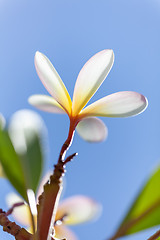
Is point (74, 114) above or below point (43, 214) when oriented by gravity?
above

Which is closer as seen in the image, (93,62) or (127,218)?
(127,218)

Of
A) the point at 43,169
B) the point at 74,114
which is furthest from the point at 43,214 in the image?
the point at 74,114

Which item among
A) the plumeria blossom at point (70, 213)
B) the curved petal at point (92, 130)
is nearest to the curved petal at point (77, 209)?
the plumeria blossom at point (70, 213)

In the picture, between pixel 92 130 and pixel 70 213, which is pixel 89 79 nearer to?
pixel 92 130

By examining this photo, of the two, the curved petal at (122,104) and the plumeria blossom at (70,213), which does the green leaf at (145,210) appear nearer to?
the curved petal at (122,104)

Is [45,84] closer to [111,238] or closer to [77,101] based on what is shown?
[77,101]

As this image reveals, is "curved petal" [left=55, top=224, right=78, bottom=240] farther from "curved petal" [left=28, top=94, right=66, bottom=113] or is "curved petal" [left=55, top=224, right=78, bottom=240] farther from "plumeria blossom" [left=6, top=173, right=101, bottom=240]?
"curved petal" [left=28, top=94, right=66, bottom=113]
